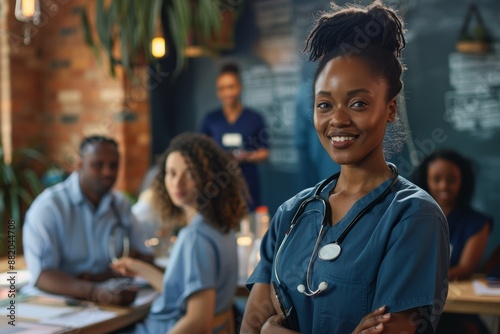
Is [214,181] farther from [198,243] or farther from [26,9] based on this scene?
[26,9]

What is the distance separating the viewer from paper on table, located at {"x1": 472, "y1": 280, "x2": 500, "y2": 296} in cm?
252

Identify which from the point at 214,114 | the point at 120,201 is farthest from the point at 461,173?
the point at 214,114

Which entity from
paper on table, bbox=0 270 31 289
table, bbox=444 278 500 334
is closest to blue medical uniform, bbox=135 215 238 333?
paper on table, bbox=0 270 31 289

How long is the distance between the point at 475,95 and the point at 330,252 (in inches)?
135

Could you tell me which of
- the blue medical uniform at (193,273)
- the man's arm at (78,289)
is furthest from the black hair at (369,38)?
the man's arm at (78,289)

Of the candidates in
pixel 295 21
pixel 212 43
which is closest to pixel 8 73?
pixel 212 43

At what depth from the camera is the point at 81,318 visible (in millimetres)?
2064

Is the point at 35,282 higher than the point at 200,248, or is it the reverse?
the point at 200,248

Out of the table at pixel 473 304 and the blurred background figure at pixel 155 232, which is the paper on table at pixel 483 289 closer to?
the table at pixel 473 304

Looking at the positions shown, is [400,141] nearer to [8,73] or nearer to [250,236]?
[250,236]

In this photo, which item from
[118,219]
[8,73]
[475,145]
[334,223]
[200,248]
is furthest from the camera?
[8,73]

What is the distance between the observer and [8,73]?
14.8 feet

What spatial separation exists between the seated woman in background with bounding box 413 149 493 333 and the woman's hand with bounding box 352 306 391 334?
190 cm

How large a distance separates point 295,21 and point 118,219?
2.62 meters
